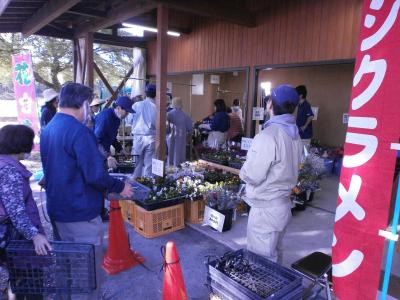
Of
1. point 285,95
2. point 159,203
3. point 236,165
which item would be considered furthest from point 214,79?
point 285,95

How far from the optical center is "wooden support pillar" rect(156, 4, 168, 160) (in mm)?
4578

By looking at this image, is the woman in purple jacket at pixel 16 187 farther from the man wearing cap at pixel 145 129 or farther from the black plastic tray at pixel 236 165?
the black plastic tray at pixel 236 165

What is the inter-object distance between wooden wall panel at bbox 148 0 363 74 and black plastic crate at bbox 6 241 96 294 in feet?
15.2

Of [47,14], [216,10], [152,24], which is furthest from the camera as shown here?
[152,24]

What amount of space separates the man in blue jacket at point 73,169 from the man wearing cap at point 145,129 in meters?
3.24

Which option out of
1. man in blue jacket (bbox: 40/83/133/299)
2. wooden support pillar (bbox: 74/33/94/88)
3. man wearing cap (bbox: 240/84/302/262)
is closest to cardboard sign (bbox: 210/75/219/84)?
wooden support pillar (bbox: 74/33/94/88)

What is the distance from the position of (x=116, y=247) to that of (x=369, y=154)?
8.13ft

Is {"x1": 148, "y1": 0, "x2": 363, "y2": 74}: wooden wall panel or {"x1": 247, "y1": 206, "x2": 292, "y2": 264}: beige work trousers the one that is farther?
{"x1": 148, "y1": 0, "x2": 363, "y2": 74}: wooden wall panel

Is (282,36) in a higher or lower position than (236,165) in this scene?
higher

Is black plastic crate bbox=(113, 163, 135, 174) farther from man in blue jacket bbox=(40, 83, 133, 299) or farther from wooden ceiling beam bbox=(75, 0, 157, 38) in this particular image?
man in blue jacket bbox=(40, 83, 133, 299)

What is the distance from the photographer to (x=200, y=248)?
3605 millimetres

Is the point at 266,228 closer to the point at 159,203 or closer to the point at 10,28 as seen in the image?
the point at 159,203

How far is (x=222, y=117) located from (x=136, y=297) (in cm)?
450

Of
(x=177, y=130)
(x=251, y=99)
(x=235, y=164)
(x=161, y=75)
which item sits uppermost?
(x=161, y=75)
